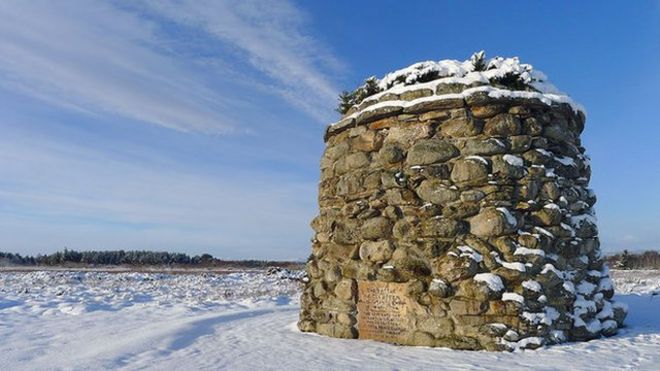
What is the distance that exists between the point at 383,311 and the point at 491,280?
1.26 meters

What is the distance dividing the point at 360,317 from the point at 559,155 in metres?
3.01

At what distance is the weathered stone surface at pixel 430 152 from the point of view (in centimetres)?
591

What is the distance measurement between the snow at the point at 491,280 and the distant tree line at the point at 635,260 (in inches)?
979

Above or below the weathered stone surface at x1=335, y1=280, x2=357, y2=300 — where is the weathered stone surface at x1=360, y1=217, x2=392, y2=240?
above

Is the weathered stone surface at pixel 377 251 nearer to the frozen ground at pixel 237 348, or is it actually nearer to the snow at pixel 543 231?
the frozen ground at pixel 237 348

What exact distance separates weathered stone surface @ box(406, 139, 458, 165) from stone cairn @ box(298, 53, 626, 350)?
0.01 m

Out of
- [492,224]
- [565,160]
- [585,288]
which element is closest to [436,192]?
[492,224]

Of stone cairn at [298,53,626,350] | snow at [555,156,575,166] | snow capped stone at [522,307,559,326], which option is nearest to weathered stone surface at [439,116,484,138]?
stone cairn at [298,53,626,350]

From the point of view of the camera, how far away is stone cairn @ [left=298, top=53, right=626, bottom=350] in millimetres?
5477

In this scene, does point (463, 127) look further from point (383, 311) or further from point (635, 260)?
point (635, 260)

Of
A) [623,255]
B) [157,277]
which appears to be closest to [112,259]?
[157,277]

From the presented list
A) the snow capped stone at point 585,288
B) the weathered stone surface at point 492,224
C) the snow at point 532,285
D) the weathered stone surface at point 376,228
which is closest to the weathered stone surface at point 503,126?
the weathered stone surface at point 492,224

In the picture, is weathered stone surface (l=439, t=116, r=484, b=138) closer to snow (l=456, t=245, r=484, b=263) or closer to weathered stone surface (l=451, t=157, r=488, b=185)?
weathered stone surface (l=451, t=157, r=488, b=185)

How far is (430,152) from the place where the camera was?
19.6 feet
